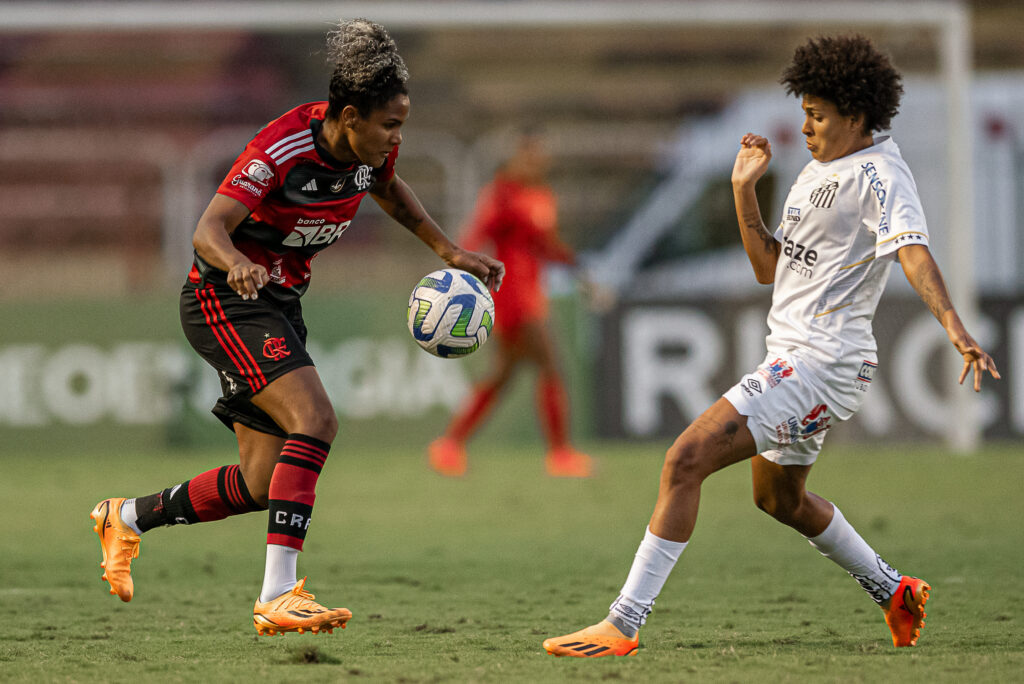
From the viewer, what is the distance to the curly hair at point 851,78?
4.48 m

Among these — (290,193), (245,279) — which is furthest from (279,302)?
(245,279)

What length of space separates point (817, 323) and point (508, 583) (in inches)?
84.0

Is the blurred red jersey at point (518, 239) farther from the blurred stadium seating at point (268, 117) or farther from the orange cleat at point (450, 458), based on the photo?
the blurred stadium seating at point (268, 117)

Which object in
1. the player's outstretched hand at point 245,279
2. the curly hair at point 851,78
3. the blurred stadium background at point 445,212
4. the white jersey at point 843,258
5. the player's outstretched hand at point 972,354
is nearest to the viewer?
the player's outstretched hand at point 972,354

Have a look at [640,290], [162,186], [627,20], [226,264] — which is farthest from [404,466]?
[226,264]

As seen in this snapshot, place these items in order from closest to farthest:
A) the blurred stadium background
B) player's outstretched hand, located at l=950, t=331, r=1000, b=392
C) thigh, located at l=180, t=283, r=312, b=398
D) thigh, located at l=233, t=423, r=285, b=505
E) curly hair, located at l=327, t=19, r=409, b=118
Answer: player's outstretched hand, located at l=950, t=331, r=1000, b=392 < curly hair, located at l=327, t=19, r=409, b=118 < thigh, located at l=180, t=283, r=312, b=398 < thigh, located at l=233, t=423, r=285, b=505 < the blurred stadium background

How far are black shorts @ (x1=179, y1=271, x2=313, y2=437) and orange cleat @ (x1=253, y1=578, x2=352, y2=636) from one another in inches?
27.7

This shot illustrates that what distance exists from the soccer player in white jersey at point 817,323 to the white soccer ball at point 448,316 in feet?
3.53

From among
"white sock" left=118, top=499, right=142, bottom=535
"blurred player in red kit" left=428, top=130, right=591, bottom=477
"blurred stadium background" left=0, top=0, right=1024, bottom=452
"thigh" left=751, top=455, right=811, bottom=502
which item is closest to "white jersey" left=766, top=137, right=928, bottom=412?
"thigh" left=751, top=455, right=811, bottom=502

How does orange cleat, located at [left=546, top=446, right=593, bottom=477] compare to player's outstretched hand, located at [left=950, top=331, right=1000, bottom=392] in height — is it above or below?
below

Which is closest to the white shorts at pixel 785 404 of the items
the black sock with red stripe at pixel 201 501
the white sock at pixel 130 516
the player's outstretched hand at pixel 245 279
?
the player's outstretched hand at pixel 245 279

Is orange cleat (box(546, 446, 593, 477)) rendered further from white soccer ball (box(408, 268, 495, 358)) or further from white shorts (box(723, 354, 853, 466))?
white shorts (box(723, 354, 853, 466))

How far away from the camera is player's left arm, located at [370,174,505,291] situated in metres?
5.22

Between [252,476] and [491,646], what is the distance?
110 cm
